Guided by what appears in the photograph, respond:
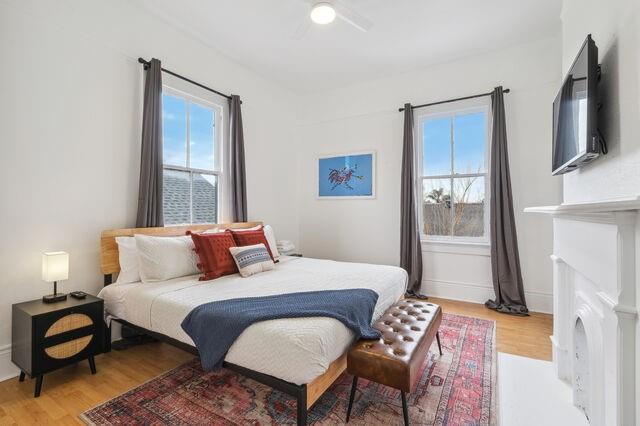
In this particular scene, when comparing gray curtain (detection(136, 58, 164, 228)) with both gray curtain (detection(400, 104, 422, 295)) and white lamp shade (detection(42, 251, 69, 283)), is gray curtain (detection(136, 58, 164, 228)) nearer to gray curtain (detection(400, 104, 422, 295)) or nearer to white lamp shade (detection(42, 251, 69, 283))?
white lamp shade (detection(42, 251, 69, 283))

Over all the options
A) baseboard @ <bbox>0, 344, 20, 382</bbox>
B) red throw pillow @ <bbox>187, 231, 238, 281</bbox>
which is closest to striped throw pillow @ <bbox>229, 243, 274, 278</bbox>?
red throw pillow @ <bbox>187, 231, 238, 281</bbox>

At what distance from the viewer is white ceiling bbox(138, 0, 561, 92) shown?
9.28ft

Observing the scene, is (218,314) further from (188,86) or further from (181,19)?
(181,19)

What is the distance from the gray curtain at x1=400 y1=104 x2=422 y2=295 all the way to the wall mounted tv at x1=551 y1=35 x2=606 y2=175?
201 centimetres

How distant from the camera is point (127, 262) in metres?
2.49

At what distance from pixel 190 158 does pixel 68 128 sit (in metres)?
1.13

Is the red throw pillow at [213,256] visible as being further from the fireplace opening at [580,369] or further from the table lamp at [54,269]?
the fireplace opening at [580,369]

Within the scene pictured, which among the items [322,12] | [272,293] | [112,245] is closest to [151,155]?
[112,245]

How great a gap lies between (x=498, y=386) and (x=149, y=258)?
270cm

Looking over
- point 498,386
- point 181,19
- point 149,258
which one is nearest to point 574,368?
point 498,386

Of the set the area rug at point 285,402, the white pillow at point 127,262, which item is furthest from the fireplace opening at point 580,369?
the white pillow at point 127,262

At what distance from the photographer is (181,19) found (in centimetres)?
304

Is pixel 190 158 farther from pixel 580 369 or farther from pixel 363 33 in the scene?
pixel 580 369

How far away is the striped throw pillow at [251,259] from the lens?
272 cm
